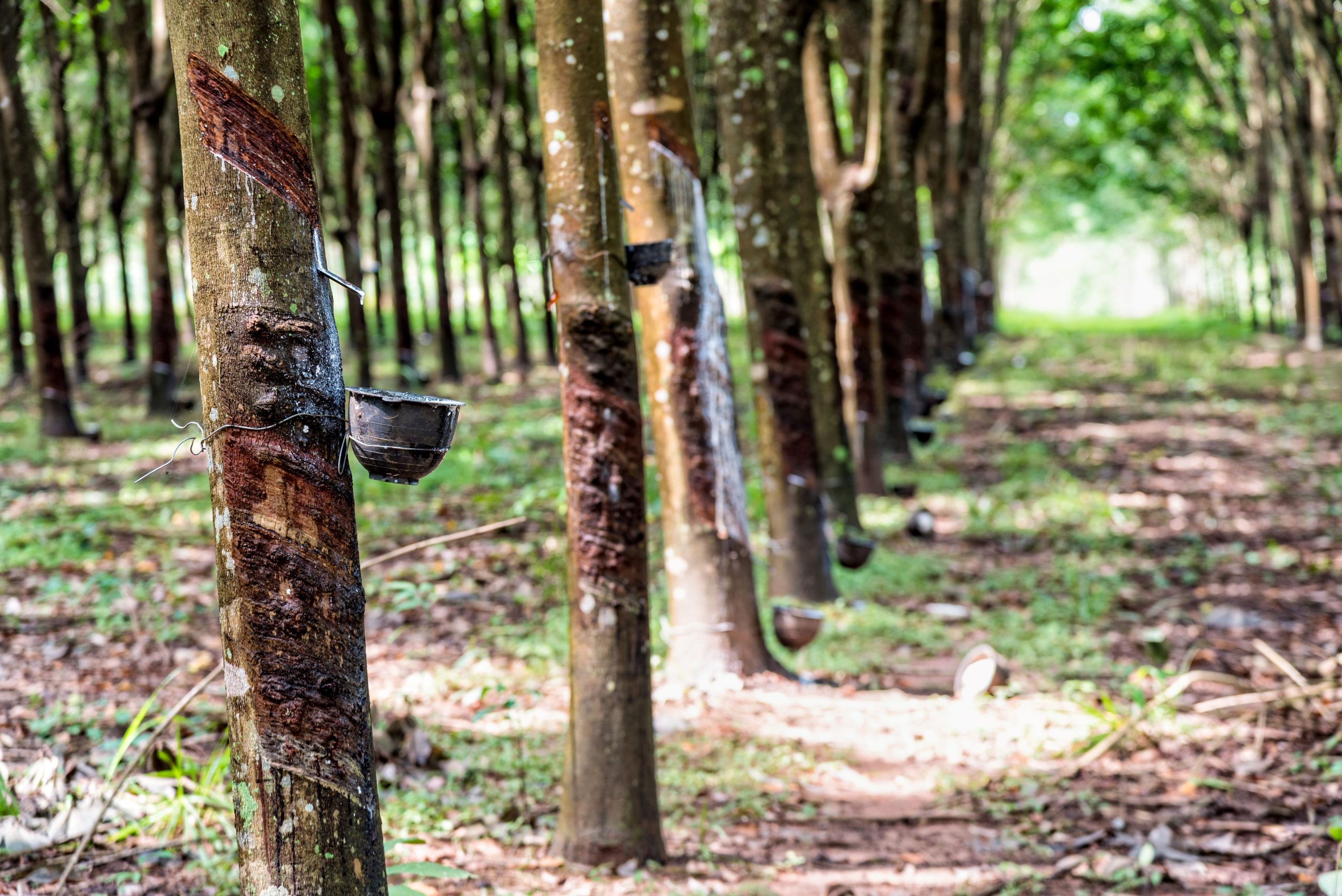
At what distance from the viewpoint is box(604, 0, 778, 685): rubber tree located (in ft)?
15.8

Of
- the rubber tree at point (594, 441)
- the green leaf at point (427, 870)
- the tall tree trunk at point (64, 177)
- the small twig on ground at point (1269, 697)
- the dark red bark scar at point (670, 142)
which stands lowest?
the small twig on ground at point (1269, 697)

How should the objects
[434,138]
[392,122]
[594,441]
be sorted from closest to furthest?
[594,441]
[392,122]
[434,138]

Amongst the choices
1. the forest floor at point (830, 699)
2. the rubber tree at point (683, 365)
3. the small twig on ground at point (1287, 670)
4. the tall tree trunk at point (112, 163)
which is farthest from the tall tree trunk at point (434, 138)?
the small twig on ground at point (1287, 670)

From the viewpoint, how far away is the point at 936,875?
360 cm

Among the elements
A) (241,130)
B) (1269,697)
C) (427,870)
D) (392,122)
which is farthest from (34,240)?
(1269,697)

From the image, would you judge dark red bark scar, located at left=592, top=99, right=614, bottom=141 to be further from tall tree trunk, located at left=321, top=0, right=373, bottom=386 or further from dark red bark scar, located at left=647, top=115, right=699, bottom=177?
tall tree trunk, located at left=321, top=0, right=373, bottom=386

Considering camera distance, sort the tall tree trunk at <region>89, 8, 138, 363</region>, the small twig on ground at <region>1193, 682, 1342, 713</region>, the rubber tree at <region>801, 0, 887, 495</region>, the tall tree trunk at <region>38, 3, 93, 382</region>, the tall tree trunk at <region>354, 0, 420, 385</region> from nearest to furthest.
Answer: the small twig on ground at <region>1193, 682, 1342, 713</region>
the rubber tree at <region>801, 0, 887, 495</region>
the tall tree trunk at <region>38, 3, 93, 382</region>
the tall tree trunk at <region>354, 0, 420, 385</region>
the tall tree trunk at <region>89, 8, 138, 363</region>

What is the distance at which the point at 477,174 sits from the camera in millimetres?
16844

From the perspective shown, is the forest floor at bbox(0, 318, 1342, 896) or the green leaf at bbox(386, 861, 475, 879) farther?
the forest floor at bbox(0, 318, 1342, 896)

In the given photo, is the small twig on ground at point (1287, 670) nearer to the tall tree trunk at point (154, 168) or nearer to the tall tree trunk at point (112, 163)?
the tall tree trunk at point (154, 168)

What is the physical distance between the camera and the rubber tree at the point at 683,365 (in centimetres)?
482

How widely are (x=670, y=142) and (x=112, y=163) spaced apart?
1439 cm

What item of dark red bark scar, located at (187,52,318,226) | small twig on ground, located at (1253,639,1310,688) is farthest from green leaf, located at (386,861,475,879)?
small twig on ground, located at (1253,639,1310,688)

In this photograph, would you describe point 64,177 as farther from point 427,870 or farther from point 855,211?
point 427,870
